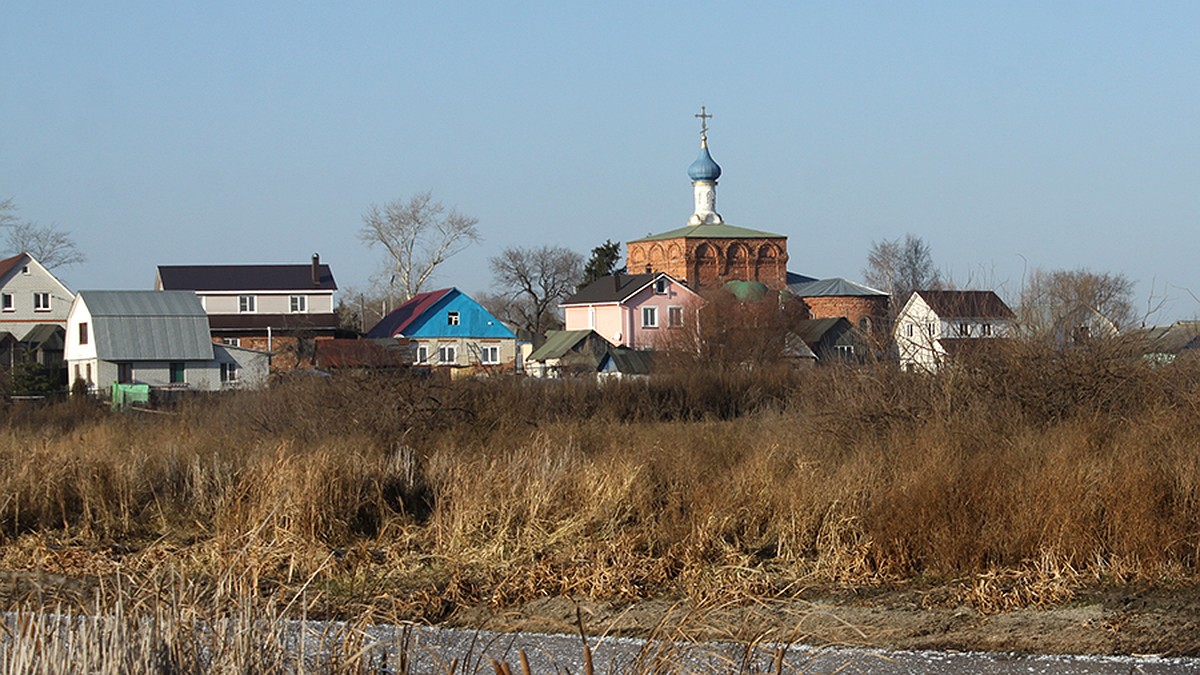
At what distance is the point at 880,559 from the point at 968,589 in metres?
1.11

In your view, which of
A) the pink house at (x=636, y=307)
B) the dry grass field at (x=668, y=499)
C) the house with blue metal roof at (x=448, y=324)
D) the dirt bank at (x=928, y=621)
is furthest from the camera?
the pink house at (x=636, y=307)

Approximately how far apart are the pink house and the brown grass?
55621mm

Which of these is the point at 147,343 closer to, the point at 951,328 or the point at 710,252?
the point at 951,328

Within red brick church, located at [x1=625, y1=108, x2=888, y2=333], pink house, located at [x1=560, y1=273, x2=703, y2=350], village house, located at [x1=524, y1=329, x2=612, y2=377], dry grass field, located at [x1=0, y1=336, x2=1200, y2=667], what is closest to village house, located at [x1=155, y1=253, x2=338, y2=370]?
village house, located at [x1=524, y1=329, x2=612, y2=377]

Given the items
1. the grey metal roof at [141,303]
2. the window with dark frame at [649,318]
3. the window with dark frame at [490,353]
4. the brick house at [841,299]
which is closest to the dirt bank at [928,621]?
the grey metal roof at [141,303]

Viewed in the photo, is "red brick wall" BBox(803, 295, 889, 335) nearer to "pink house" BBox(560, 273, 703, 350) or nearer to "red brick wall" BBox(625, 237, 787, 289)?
"red brick wall" BBox(625, 237, 787, 289)

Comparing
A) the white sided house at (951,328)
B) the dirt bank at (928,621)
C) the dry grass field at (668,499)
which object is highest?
the white sided house at (951,328)

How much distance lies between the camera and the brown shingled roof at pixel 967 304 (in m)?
20.7

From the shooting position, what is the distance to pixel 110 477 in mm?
16031

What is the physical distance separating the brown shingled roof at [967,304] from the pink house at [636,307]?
54246 mm

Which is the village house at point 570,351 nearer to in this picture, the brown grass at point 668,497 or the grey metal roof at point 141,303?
the grey metal roof at point 141,303

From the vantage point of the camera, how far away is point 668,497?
14.8 meters

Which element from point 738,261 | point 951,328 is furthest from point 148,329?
point 738,261

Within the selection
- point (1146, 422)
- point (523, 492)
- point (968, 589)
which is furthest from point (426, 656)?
point (1146, 422)
